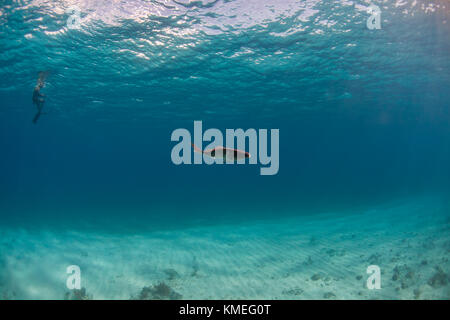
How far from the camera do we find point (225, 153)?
2.90 metres

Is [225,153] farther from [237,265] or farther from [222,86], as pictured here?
[222,86]

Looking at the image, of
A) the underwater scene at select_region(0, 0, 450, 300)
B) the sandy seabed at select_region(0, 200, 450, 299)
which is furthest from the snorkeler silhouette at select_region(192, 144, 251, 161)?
the sandy seabed at select_region(0, 200, 450, 299)

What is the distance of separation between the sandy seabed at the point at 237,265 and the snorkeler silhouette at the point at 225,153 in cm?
618

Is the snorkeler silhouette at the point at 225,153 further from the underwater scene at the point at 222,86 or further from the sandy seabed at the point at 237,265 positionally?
the sandy seabed at the point at 237,265

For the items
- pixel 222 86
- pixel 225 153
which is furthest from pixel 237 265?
pixel 222 86

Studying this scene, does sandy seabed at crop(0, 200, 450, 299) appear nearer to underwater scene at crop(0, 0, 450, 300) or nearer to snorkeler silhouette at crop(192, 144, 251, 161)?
underwater scene at crop(0, 0, 450, 300)

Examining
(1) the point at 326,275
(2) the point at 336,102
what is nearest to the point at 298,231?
(1) the point at 326,275

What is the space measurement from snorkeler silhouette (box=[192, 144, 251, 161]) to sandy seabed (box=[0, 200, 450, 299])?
20.3 feet

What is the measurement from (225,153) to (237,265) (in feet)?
27.7

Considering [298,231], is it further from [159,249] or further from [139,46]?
[139,46]

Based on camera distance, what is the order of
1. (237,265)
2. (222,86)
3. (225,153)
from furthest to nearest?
(222,86)
(237,265)
(225,153)

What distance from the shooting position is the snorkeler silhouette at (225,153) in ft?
9.37

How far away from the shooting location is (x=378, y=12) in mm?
12281
